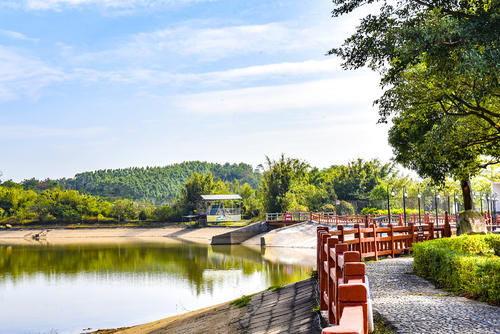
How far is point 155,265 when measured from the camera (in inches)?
1282

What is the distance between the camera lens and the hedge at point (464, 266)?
9.63 metres

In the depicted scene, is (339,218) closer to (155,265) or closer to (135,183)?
(155,265)

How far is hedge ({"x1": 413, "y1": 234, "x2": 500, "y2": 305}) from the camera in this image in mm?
9633

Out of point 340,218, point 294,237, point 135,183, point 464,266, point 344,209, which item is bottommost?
point 294,237

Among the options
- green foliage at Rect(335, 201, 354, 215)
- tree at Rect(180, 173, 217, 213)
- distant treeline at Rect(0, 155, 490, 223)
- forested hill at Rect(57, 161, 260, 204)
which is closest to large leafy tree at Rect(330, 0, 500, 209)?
distant treeline at Rect(0, 155, 490, 223)

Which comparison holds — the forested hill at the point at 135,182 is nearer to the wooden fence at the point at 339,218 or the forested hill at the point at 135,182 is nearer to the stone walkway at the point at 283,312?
the wooden fence at the point at 339,218

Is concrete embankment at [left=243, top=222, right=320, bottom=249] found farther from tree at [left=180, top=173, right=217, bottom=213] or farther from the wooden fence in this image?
tree at [left=180, top=173, right=217, bottom=213]

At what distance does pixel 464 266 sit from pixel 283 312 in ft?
13.1

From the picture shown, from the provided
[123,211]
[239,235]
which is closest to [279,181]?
[239,235]

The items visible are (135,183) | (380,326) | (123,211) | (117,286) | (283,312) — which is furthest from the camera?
(135,183)

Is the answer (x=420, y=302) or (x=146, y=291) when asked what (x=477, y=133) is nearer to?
(x=420, y=302)

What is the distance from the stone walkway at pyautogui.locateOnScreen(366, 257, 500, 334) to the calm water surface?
9093 mm

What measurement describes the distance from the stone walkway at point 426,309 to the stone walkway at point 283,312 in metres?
1.34

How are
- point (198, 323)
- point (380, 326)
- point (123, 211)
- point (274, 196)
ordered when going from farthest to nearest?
point (123, 211), point (274, 196), point (198, 323), point (380, 326)
